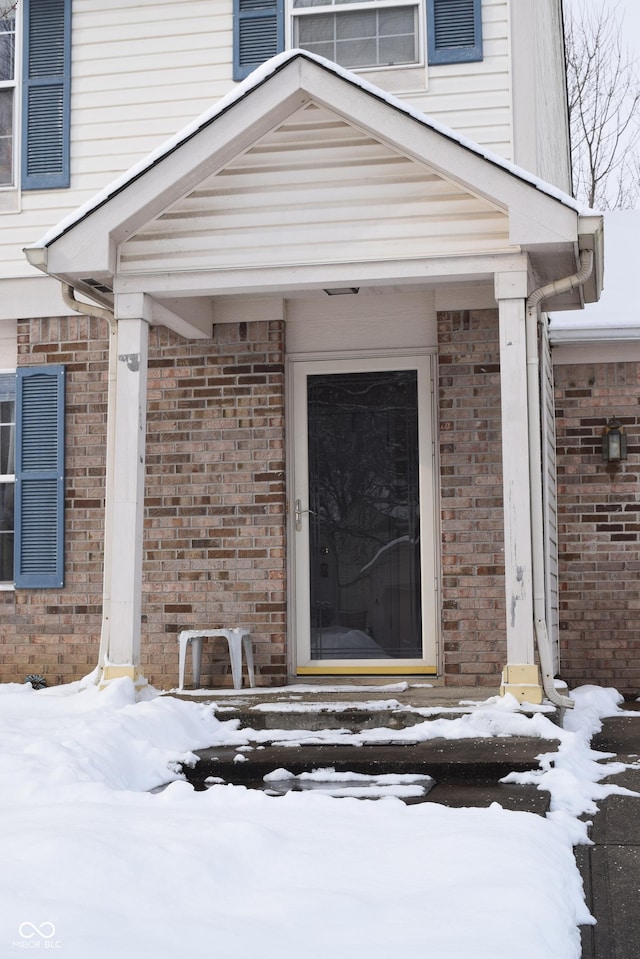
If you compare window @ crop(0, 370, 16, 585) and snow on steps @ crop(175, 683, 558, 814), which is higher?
window @ crop(0, 370, 16, 585)

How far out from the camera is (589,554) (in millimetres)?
8047

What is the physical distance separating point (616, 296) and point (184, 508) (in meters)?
3.74

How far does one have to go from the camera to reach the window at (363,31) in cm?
737

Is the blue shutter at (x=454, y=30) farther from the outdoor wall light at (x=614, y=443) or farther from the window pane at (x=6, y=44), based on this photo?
the window pane at (x=6, y=44)

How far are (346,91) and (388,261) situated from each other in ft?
3.07

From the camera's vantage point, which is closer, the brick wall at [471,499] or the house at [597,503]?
the brick wall at [471,499]

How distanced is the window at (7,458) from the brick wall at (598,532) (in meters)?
3.97

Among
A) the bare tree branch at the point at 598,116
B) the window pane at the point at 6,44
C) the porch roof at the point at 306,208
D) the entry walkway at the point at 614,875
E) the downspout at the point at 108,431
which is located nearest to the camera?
the entry walkway at the point at 614,875

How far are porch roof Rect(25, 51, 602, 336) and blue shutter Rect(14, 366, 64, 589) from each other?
1.51 metres

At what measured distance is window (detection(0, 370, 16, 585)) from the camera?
26.2 ft

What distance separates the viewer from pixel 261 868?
316 cm

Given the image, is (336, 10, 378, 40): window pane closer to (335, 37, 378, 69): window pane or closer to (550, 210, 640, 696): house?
(335, 37, 378, 69): window pane

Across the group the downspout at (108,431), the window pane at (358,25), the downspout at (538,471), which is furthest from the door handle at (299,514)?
the window pane at (358,25)

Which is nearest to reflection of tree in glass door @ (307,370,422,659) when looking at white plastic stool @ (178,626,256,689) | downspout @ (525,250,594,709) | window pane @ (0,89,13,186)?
white plastic stool @ (178,626,256,689)
